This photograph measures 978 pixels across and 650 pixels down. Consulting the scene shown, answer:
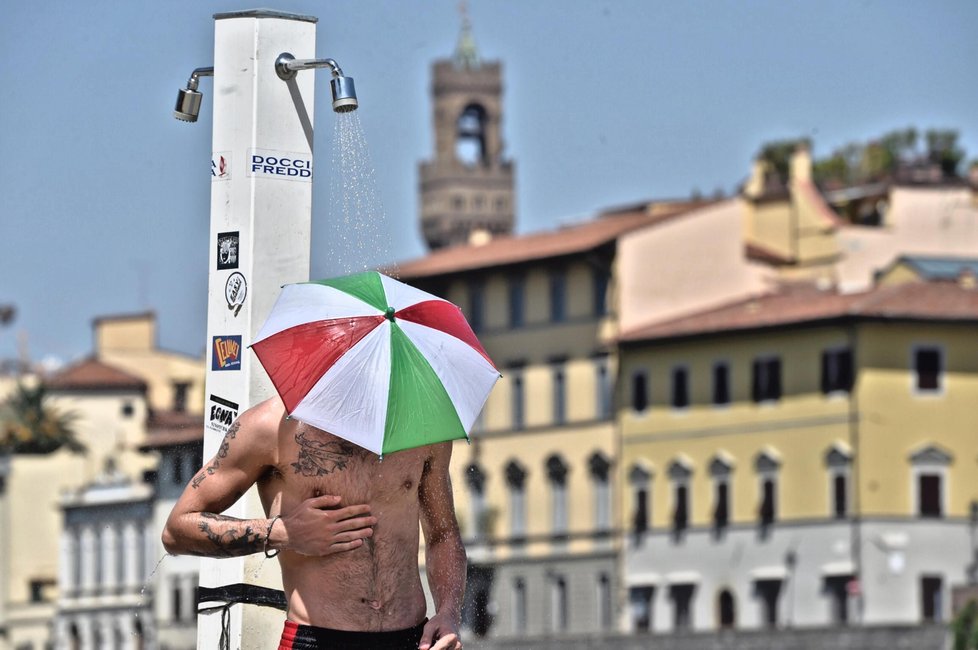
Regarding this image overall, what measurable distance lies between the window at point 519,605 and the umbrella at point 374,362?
68.7m

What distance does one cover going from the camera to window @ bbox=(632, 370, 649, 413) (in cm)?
7450

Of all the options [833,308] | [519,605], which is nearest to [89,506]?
[519,605]

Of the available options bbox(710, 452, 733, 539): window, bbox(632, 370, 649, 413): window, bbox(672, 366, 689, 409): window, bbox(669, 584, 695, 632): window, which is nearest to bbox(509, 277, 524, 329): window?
bbox(632, 370, 649, 413): window

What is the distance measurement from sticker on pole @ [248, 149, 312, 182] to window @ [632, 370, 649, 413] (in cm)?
6316

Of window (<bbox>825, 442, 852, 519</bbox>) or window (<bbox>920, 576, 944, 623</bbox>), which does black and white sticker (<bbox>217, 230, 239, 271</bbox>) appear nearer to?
window (<bbox>920, 576, 944, 623</bbox>)

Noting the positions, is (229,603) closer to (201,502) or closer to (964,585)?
(201,502)

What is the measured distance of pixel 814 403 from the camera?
69.1 m

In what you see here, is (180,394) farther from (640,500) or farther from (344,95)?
(344,95)

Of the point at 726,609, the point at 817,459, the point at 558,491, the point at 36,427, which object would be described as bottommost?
the point at 726,609

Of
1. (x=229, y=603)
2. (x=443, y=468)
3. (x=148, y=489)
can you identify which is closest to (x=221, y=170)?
(x=229, y=603)

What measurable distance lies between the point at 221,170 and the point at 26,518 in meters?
86.5

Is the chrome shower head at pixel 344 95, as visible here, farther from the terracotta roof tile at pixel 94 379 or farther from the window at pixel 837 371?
the terracotta roof tile at pixel 94 379

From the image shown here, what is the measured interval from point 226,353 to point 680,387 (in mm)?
62142

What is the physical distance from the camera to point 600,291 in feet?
254
